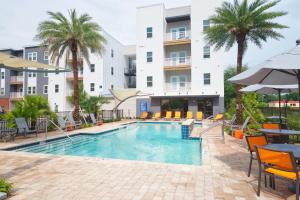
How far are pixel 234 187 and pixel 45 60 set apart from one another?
3716 cm

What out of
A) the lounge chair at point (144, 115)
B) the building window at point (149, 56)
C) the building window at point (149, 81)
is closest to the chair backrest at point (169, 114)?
the lounge chair at point (144, 115)

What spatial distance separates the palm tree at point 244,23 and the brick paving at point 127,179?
1033cm

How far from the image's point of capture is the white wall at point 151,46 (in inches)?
1128

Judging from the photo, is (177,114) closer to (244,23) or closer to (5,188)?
(244,23)

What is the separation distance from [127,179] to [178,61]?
24.7 meters

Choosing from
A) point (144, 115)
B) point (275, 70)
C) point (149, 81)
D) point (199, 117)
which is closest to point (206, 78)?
point (199, 117)

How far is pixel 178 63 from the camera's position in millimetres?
28219

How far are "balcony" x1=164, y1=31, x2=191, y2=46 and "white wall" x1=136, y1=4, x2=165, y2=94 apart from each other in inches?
33.3

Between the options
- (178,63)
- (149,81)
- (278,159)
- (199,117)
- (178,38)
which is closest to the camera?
(278,159)

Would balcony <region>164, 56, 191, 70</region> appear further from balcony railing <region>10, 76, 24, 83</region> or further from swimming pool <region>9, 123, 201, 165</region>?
balcony railing <region>10, 76, 24, 83</region>

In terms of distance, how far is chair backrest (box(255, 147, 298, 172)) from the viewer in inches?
140

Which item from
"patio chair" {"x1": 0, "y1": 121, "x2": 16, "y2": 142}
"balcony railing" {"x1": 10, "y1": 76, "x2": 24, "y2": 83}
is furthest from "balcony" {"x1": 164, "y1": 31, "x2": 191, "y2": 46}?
"balcony railing" {"x1": 10, "y1": 76, "x2": 24, "y2": 83}

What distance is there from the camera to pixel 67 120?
637 inches

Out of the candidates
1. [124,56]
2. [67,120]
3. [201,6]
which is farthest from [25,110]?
[124,56]
